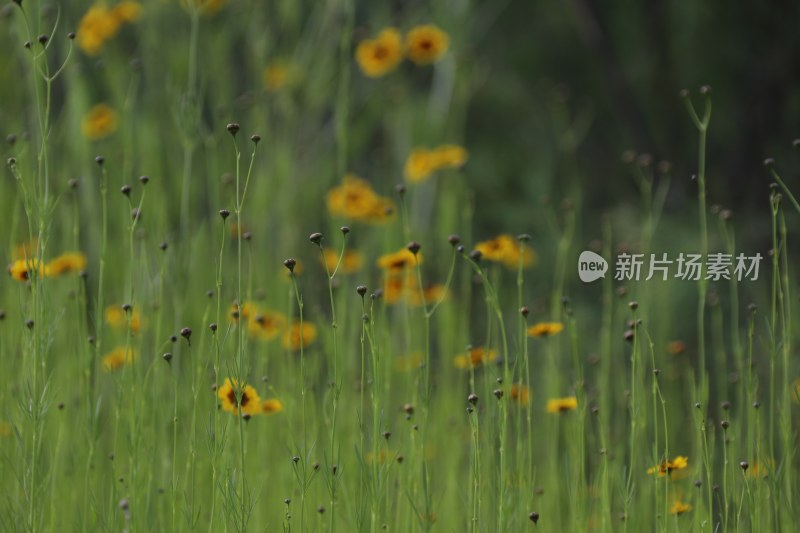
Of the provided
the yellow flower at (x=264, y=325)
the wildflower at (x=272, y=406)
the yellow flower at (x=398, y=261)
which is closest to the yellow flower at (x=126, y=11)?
the yellow flower at (x=264, y=325)

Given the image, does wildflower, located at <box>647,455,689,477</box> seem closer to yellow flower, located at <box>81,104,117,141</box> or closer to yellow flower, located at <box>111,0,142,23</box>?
yellow flower, located at <box>81,104,117,141</box>

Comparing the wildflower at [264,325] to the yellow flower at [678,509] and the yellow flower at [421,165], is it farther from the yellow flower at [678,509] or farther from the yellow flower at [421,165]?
the yellow flower at [678,509]

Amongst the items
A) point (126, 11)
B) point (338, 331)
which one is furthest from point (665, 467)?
point (126, 11)

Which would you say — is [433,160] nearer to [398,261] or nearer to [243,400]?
[398,261]

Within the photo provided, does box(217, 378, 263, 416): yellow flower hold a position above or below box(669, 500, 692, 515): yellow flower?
above

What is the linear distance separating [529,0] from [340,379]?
123 inches

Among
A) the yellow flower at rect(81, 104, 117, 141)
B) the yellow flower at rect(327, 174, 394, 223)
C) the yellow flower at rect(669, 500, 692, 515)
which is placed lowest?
the yellow flower at rect(669, 500, 692, 515)

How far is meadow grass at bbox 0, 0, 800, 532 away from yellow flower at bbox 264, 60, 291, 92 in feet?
0.04

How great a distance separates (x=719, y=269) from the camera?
1890mm

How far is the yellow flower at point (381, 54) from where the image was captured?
2580 millimetres

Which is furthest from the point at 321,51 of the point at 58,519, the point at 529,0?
the point at 58,519

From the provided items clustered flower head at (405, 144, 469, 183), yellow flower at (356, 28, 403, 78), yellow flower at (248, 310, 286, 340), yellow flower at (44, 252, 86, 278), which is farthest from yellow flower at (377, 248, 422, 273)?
yellow flower at (356, 28, 403, 78)

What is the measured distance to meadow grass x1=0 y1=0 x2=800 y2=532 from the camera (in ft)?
4.44

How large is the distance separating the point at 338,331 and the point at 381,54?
119cm
